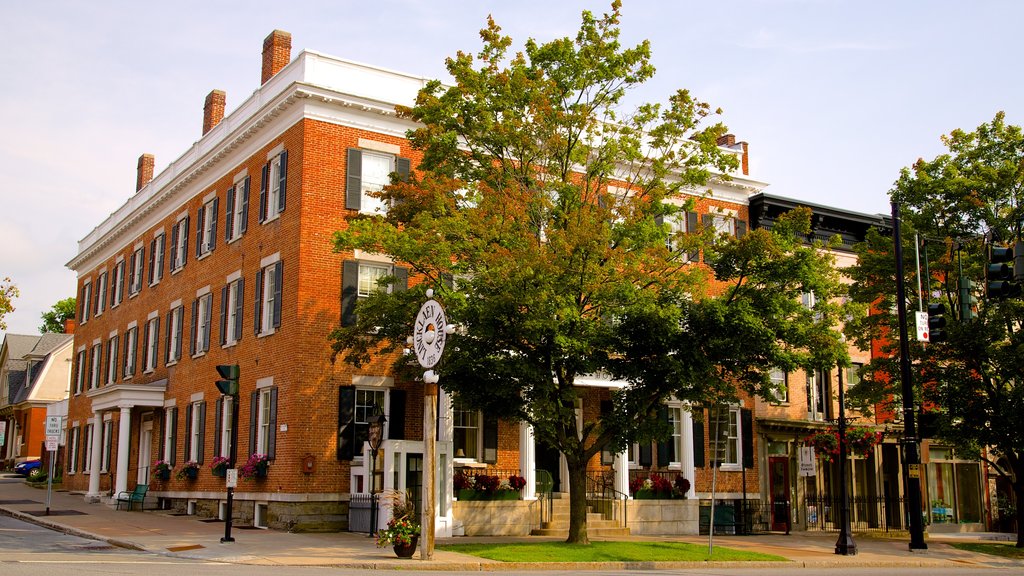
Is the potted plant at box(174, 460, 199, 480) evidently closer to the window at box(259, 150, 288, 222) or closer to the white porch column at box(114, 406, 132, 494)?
the white porch column at box(114, 406, 132, 494)

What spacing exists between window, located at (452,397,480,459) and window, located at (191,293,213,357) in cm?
910

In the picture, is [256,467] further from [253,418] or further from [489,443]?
[489,443]

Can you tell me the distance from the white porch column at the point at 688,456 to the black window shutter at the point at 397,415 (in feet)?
30.5

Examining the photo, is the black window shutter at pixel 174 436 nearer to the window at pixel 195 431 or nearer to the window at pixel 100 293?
the window at pixel 195 431

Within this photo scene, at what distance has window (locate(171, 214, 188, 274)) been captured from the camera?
113ft

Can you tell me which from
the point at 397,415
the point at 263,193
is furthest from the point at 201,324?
the point at 397,415

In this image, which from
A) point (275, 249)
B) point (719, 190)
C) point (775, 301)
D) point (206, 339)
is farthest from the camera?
point (719, 190)

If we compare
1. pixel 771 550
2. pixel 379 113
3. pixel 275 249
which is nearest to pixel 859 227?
pixel 771 550

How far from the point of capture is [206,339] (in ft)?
103

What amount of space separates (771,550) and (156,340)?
75.2ft

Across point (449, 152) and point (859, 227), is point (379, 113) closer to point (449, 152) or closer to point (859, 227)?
point (449, 152)

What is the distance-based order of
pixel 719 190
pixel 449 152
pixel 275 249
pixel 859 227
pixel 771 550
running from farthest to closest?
pixel 859 227, pixel 719 190, pixel 275 249, pixel 771 550, pixel 449 152

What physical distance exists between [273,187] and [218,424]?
7383 mm

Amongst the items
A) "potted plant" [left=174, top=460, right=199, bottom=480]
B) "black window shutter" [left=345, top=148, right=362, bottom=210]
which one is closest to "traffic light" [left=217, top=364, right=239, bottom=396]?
"black window shutter" [left=345, top=148, right=362, bottom=210]
